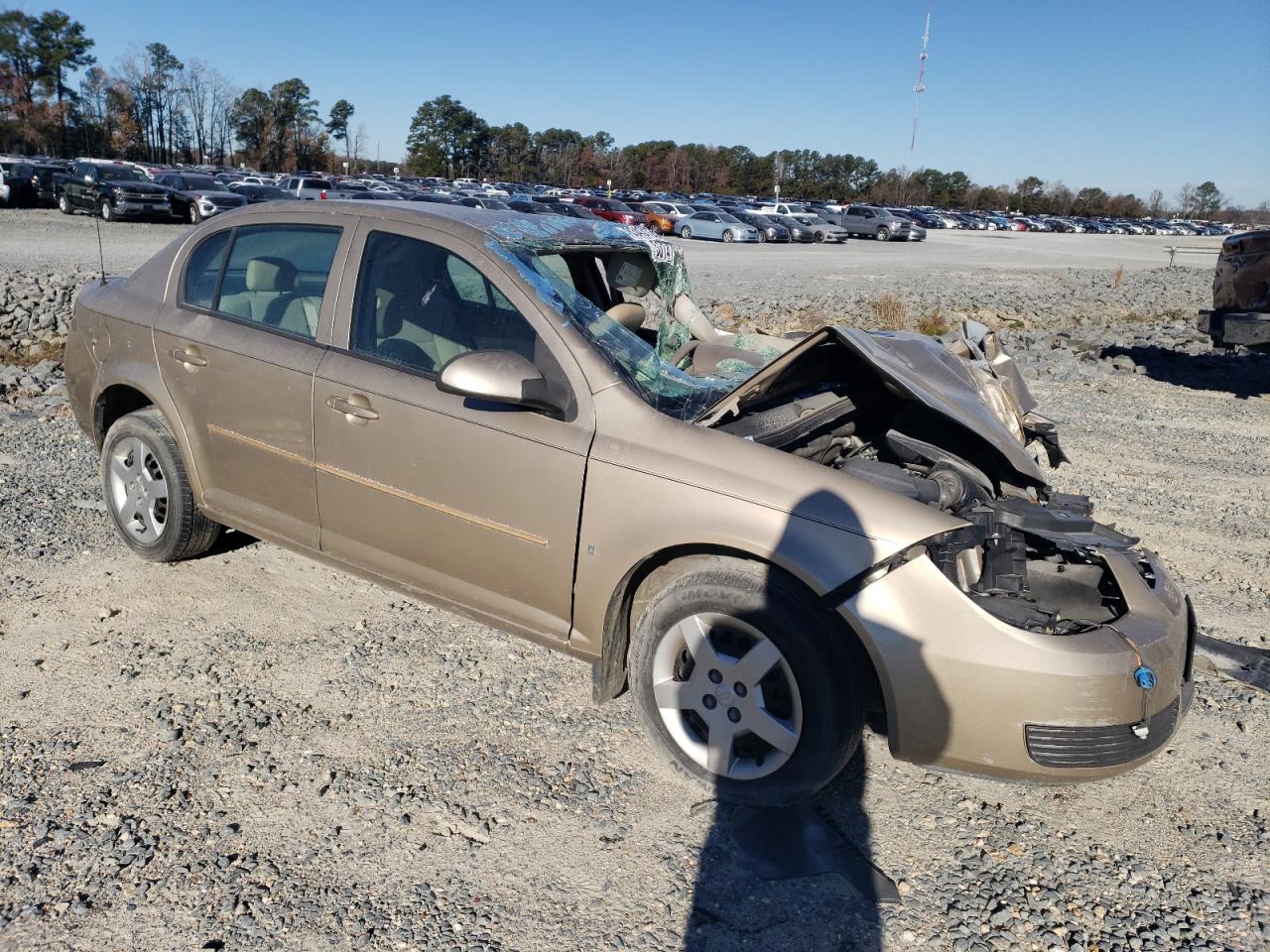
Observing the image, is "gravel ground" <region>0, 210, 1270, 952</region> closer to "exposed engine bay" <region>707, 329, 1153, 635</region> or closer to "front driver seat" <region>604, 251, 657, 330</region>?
"exposed engine bay" <region>707, 329, 1153, 635</region>

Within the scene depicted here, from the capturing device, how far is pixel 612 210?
40.9m

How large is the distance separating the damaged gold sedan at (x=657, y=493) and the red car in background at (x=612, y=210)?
115 ft

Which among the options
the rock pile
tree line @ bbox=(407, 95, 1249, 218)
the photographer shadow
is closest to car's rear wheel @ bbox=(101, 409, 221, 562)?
the photographer shadow

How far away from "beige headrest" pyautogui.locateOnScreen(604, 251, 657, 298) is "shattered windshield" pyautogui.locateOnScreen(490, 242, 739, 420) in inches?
31.6

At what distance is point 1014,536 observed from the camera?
11.1 feet

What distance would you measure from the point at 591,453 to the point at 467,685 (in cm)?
124

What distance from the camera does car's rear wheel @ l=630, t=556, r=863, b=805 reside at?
300 centimetres

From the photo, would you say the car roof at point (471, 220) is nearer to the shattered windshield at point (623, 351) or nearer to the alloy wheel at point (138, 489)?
the shattered windshield at point (623, 351)

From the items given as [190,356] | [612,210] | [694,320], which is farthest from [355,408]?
[612,210]

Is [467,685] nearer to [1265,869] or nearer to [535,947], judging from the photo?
[535,947]

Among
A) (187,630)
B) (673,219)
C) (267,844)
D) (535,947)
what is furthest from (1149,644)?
(673,219)

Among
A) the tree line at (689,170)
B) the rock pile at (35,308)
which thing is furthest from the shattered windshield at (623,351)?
Result: the tree line at (689,170)

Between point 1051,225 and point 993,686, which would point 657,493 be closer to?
point 993,686

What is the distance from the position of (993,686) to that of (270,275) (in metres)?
3.37
